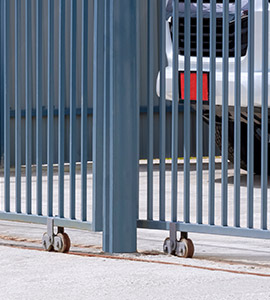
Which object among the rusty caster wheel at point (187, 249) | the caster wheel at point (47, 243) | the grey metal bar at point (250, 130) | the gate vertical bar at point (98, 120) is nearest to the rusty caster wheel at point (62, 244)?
the caster wheel at point (47, 243)

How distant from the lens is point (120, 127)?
4441mm

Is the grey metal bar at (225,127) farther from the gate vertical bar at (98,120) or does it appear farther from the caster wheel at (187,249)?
the gate vertical bar at (98,120)

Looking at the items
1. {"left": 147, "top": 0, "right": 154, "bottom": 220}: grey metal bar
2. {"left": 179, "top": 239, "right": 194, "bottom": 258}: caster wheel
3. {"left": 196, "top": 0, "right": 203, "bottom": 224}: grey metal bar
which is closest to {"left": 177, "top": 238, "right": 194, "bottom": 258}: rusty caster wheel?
{"left": 179, "top": 239, "right": 194, "bottom": 258}: caster wheel

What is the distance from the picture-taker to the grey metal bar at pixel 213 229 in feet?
13.5

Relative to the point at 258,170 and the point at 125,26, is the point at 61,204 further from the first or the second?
the point at 258,170

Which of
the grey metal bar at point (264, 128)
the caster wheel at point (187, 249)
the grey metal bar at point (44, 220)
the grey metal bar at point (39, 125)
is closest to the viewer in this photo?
the grey metal bar at point (264, 128)

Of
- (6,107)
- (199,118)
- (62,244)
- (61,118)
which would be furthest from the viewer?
(6,107)

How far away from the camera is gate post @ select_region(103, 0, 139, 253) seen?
4.43 m

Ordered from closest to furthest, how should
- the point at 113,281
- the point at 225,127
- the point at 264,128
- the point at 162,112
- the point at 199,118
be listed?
the point at 113,281, the point at 264,128, the point at 225,127, the point at 199,118, the point at 162,112

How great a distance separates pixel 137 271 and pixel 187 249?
0.52 m

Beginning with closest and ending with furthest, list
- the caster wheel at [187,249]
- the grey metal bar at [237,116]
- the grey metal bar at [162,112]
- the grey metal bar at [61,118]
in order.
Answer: the grey metal bar at [237,116], the caster wheel at [187,249], the grey metal bar at [162,112], the grey metal bar at [61,118]

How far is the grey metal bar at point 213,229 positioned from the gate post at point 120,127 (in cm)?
11

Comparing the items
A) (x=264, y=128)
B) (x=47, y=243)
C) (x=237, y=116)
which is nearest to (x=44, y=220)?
(x=47, y=243)

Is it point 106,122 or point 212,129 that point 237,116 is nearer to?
point 212,129
